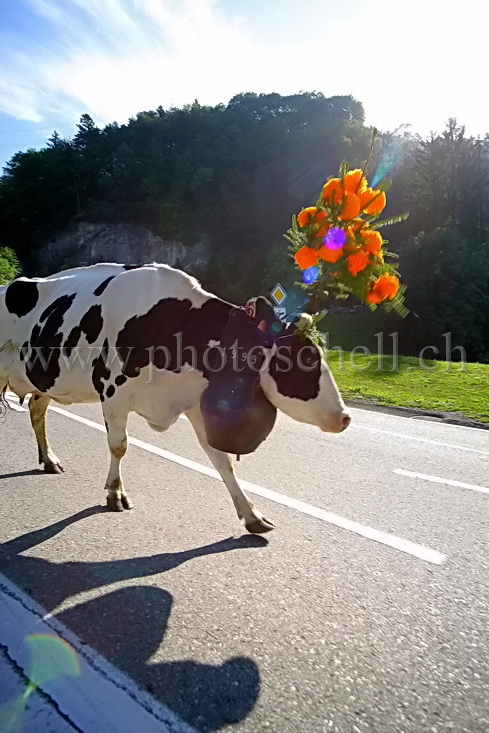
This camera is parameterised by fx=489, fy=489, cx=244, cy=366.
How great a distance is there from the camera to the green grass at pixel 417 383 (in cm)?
1002

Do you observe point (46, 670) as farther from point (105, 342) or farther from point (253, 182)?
point (253, 182)

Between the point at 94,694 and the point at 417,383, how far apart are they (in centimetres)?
1162

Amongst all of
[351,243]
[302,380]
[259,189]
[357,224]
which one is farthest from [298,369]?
[259,189]

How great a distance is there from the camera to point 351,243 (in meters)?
2.95

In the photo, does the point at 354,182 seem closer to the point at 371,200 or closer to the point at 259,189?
the point at 371,200

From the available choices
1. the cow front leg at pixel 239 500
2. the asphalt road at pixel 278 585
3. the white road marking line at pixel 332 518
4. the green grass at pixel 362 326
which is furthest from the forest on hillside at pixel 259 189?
the cow front leg at pixel 239 500

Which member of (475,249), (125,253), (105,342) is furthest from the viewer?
(125,253)

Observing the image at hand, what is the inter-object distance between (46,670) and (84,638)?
0.71 feet

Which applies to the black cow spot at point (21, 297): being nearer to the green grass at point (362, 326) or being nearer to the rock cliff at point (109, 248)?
the green grass at point (362, 326)

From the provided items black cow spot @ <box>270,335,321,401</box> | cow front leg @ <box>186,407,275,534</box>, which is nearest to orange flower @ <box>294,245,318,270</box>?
black cow spot @ <box>270,335,321,401</box>

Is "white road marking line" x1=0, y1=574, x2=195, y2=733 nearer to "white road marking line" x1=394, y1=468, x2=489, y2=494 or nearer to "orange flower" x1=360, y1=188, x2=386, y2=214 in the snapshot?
"orange flower" x1=360, y1=188, x2=386, y2=214

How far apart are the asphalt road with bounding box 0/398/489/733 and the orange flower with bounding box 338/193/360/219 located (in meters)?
2.10

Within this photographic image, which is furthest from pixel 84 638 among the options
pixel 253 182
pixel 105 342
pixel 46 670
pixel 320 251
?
pixel 253 182

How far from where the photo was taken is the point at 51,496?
4.07 meters
